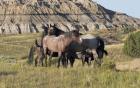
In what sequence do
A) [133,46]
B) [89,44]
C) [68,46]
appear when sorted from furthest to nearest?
[133,46] → [89,44] → [68,46]

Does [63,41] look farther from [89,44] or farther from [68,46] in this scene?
[89,44]

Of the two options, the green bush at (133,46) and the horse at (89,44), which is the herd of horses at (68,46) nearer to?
the horse at (89,44)

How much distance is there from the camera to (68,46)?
23.5 metres

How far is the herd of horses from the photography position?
23594 mm

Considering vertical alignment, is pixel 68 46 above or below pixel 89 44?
above

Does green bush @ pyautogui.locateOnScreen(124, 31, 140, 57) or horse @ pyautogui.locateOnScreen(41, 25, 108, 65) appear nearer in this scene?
horse @ pyautogui.locateOnScreen(41, 25, 108, 65)

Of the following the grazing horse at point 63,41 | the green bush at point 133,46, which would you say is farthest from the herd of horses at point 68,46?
the green bush at point 133,46

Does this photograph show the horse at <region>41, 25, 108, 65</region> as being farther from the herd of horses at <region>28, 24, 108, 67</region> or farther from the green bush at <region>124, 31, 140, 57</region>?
the green bush at <region>124, 31, 140, 57</region>

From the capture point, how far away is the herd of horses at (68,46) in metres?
23.6

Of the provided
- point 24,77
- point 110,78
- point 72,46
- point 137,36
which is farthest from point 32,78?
point 137,36

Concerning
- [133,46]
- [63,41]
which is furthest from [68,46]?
[133,46]

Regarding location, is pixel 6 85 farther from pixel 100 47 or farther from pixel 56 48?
pixel 100 47

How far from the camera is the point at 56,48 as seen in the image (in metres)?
24.4

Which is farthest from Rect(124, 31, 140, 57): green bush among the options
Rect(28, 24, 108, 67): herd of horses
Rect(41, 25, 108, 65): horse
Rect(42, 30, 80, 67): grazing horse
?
Rect(42, 30, 80, 67): grazing horse
